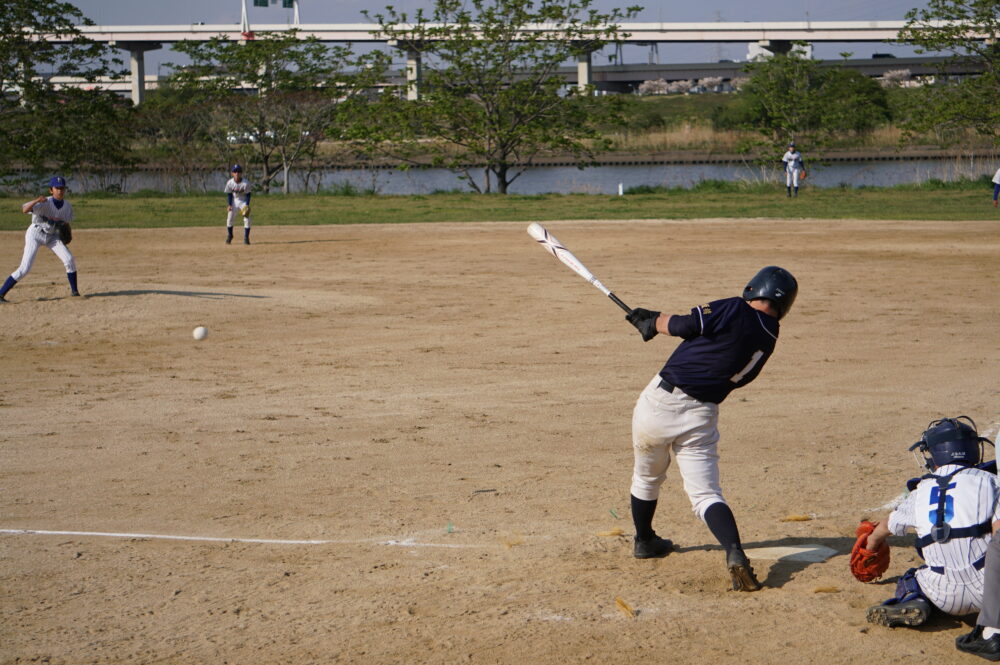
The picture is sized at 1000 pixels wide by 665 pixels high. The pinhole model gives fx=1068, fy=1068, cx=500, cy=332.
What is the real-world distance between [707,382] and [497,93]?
1545 inches

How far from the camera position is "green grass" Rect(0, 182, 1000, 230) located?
31797 mm

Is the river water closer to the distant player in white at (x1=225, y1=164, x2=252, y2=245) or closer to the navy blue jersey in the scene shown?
the distant player in white at (x1=225, y1=164, x2=252, y2=245)

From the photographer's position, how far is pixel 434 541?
6.90 meters

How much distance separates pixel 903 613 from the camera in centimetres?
543

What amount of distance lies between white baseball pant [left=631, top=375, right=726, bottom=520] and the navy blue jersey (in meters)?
0.09

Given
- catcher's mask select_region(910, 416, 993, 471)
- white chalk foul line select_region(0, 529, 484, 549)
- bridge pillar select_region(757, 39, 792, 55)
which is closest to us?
catcher's mask select_region(910, 416, 993, 471)

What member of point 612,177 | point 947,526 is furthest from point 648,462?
point 612,177

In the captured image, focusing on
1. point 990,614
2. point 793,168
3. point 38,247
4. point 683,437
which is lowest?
point 990,614

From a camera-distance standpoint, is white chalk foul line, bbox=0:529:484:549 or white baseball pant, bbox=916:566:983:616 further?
white chalk foul line, bbox=0:529:484:549

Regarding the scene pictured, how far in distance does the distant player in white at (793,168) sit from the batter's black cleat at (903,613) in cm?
3252

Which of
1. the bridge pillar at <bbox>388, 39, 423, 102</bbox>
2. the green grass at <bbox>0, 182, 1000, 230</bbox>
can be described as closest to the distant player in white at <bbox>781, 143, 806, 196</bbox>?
the green grass at <bbox>0, 182, 1000, 230</bbox>

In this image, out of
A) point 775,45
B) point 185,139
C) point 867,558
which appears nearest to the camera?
point 867,558

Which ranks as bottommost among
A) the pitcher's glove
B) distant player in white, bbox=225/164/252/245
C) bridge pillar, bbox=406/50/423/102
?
the pitcher's glove

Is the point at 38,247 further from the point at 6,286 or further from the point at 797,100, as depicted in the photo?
the point at 797,100
